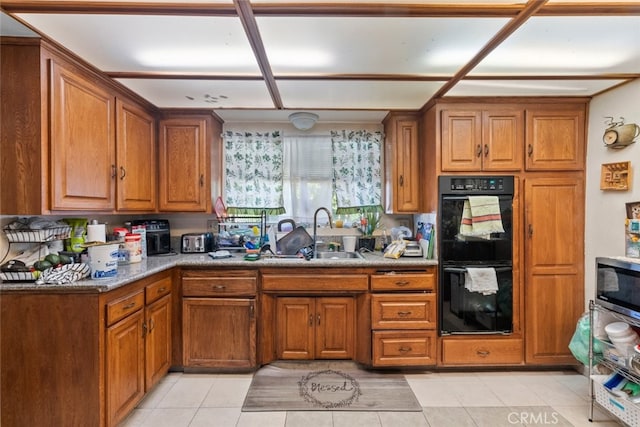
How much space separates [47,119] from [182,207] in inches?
49.3

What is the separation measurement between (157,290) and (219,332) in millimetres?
578

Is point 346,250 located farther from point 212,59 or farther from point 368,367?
point 212,59

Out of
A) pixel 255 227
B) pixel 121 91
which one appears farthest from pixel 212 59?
pixel 255 227

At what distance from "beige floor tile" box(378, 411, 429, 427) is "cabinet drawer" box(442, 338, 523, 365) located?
24.0 inches

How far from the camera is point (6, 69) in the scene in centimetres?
160

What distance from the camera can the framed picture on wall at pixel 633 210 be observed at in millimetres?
2029

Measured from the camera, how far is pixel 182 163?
2.78 metres

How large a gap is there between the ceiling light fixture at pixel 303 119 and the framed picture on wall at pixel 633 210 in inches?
96.3

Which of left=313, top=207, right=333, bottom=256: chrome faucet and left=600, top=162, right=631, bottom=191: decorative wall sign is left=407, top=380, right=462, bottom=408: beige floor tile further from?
left=600, top=162, right=631, bottom=191: decorative wall sign

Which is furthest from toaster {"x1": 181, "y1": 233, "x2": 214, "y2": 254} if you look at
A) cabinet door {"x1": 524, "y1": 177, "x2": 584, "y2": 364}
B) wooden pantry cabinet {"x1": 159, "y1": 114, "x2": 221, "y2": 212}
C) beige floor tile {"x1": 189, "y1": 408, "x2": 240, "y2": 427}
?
cabinet door {"x1": 524, "y1": 177, "x2": 584, "y2": 364}

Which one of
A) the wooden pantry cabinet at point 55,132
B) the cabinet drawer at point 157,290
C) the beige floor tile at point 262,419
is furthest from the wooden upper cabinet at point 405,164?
the wooden pantry cabinet at point 55,132

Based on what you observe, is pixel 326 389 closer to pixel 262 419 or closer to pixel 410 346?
pixel 262 419

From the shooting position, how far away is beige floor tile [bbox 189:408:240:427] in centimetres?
187

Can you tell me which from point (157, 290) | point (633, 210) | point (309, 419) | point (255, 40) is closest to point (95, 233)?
point (157, 290)
